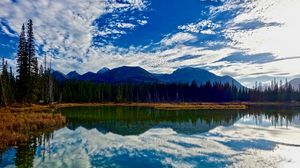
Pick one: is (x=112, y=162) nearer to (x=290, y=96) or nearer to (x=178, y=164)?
(x=178, y=164)

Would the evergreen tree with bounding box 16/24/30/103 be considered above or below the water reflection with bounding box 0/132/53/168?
above

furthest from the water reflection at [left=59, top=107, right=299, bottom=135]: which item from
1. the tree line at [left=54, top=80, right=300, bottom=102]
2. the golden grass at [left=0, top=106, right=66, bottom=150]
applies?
the tree line at [left=54, top=80, right=300, bottom=102]

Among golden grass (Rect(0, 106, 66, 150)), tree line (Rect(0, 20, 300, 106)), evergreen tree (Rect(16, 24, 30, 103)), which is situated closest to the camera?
golden grass (Rect(0, 106, 66, 150))

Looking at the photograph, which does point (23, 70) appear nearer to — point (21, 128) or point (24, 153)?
point (21, 128)

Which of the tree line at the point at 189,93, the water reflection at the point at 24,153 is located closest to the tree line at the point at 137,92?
the tree line at the point at 189,93

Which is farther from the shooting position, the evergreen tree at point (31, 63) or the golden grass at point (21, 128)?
the evergreen tree at point (31, 63)

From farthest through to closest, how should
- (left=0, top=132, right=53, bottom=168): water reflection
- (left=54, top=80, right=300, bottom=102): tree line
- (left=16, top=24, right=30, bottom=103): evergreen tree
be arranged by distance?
(left=54, top=80, right=300, bottom=102): tree line → (left=16, top=24, right=30, bottom=103): evergreen tree → (left=0, top=132, right=53, bottom=168): water reflection

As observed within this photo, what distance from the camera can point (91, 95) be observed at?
5536 inches

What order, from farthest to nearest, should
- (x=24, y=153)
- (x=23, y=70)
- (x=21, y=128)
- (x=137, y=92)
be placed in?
1. (x=137, y=92)
2. (x=23, y=70)
3. (x=21, y=128)
4. (x=24, y=153)

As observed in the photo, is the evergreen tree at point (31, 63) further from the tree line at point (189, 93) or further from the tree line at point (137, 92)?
the tree line at point (189, 93)

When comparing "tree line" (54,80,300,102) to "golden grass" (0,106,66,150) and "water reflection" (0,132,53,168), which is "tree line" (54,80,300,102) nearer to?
"golden grass" (0,106,66,150)

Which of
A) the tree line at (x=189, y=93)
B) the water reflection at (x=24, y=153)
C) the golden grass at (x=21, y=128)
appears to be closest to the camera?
the water reflection at (x=24, y=153)

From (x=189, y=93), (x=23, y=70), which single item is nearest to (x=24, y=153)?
(x=23, y=70)

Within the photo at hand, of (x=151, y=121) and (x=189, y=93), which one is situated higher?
(x=189, y=93)
